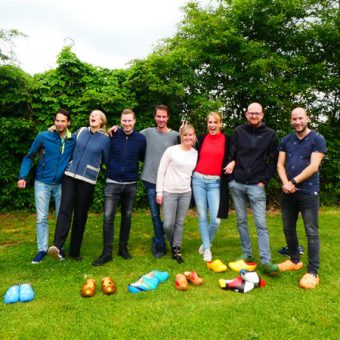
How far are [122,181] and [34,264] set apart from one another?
67.1 inches

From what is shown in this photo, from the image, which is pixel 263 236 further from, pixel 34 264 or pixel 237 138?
pixel 34 264

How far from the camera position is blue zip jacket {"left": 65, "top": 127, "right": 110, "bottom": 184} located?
4867 millimetres

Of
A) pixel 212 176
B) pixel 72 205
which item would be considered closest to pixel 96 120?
pixel 72 205

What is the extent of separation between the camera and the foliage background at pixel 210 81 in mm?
7945

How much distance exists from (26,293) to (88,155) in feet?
6.32

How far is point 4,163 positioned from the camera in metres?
7.93

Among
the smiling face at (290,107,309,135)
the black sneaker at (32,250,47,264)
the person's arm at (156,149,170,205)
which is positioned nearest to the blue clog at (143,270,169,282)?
the person's arm at (156,149,170,205)

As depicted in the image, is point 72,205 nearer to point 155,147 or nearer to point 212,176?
point 155,147

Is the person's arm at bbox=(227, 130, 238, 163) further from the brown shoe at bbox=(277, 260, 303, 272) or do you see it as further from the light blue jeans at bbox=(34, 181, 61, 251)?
the light blue jeans at bbox=(34, 181, 61, 251)

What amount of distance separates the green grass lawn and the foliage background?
357 centimetres

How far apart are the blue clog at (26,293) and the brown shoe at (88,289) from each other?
543 millimetres

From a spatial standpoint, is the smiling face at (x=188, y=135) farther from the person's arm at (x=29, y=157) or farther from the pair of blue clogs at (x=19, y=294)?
the pair of blue clogs at (x=19, y=294)

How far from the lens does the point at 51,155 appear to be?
16.3 feet

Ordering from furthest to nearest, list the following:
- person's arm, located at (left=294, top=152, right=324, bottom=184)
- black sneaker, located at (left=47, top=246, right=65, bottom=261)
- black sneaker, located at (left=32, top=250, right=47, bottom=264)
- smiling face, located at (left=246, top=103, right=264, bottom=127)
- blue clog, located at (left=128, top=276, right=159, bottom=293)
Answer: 1. black sneaker, located at (left=32, top=250, right=47, bottom=264)
2. black sneaker, located at (left=47, top=246, right=65, bottom=261)
3. smiling face, located at (left=246, top=103, right=264, bottom=127)
4. person's arm, located at (left=294, top=152, right=324, bottom=184)
5. blue clog, located at (left=128, top=276, right=159, bottom=293)
